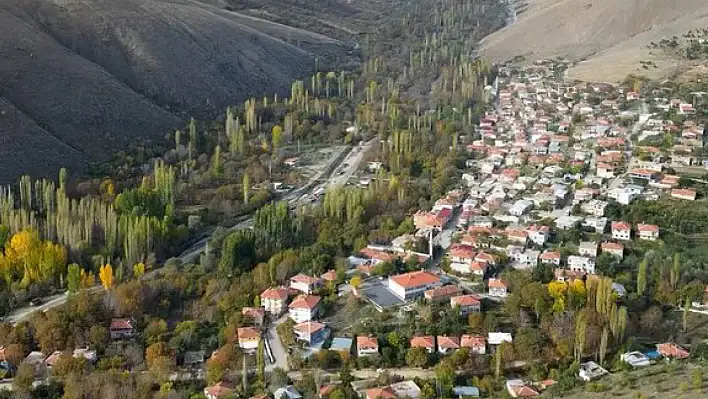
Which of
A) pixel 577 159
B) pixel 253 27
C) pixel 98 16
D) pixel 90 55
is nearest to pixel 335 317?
pixel 577 159

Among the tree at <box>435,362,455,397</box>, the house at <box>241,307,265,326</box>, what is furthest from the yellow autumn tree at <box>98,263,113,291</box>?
the tree at <box>435,362,455,397</box>

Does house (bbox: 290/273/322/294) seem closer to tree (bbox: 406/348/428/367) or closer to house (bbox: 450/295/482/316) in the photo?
Result: house (bbox: 450/295/482/316)

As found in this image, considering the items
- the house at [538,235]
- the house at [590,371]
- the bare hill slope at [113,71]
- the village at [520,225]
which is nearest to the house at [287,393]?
the village at [520,225]

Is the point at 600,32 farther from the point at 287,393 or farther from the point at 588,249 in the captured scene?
the point at 287,393

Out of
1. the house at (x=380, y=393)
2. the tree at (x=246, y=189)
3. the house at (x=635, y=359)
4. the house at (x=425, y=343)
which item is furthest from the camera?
the tree at (x=246, y=189)

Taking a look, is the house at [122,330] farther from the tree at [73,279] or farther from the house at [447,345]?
the house at [447,345]

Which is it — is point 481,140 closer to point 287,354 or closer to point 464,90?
point 464,90
